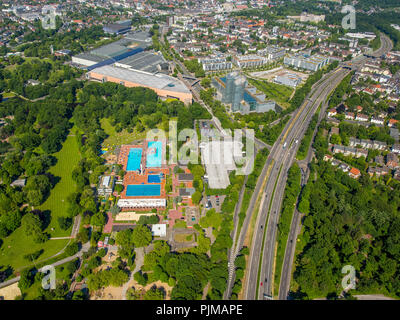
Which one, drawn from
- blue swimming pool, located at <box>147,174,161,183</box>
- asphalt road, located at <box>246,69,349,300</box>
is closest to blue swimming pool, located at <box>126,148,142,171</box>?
blue swimming pool, located at <box>147,174,161,183</box>

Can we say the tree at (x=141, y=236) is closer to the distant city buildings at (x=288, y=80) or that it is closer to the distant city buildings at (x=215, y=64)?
the distant city buildings at (x=288, y=80)

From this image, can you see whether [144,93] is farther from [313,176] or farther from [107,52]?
[313,176]

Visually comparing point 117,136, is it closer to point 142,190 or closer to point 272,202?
point 142,190

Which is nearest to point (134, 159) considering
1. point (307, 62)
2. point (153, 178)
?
point (153, 178)

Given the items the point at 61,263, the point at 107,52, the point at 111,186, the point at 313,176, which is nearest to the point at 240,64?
the point at 107,52

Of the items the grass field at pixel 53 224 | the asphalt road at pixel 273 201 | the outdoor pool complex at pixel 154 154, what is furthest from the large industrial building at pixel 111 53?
the asphalt road at pixel 273 201
